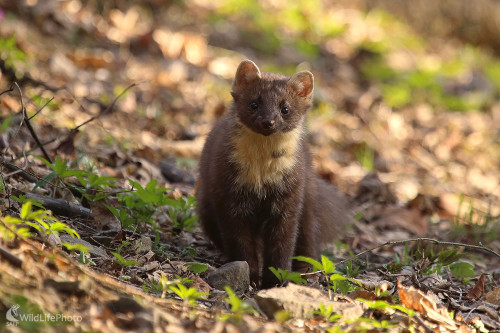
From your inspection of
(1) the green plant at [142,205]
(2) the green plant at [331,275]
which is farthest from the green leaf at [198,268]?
(2) the green plant at [331,275]

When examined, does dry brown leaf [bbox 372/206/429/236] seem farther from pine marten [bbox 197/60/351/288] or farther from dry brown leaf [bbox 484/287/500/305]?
dry brown leaf [bbox 484/287/500/305]

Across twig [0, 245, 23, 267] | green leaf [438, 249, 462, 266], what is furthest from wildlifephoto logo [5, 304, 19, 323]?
green leaf [438, 249, 462, 266]

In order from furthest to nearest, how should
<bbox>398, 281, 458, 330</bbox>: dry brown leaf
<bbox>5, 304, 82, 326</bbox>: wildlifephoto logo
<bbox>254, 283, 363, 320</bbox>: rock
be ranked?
1. <bbox>398, 281, 458, 330</bbox>: dry brown leaf
2. <bbox>254, 283, 363, 320</bbox>: rock
3. <bbox>5, 304, 82, 326</bbox>: wildlifephoto logo

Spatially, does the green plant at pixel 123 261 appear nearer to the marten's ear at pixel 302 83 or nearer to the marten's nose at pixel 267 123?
the marten's nose at pixel 267 123

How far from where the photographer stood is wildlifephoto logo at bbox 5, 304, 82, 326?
296 cm

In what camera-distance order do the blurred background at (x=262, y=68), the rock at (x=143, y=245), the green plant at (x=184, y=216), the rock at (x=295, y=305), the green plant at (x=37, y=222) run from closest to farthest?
the green plant at (x=37, y=222), the rock at (x=295, y=305), the rock at (x=143, y=245), the green plant at (x=184, y=216), the blurred background at (x=262, y=68)

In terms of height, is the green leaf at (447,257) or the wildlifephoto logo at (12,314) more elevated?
the wildlifephoto logo at (12,314)

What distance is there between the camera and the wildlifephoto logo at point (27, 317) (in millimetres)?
2955

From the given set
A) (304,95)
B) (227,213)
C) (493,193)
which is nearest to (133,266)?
(227,213)

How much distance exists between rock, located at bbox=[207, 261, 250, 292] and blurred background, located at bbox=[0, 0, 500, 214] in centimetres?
214

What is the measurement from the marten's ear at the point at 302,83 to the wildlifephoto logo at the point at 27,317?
10.8ft

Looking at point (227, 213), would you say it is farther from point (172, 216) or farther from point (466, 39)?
point (466, 39)

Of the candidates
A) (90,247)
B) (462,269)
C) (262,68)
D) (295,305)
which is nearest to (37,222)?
(90,247)

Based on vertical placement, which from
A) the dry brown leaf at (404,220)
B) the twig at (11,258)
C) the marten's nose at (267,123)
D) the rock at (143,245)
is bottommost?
the dry brown leaf at (404,220)
